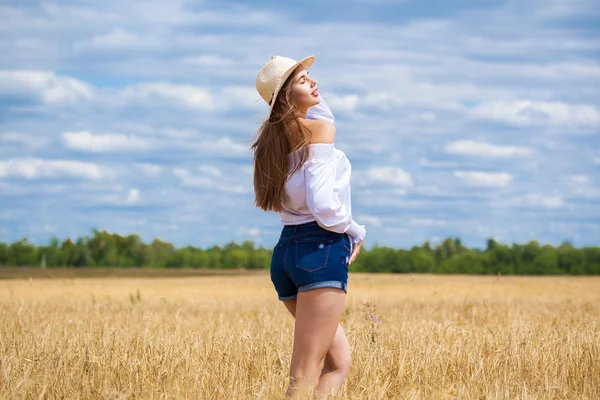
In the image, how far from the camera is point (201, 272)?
2819 centimetres

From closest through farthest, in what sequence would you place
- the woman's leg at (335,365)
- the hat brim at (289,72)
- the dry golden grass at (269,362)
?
the hat brim at (289,72)
the woman's leg at (335,365)
the dry golden grass at (269,362)

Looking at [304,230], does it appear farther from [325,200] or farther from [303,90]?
[303,90]

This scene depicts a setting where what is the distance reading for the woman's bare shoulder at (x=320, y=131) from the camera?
178 inches

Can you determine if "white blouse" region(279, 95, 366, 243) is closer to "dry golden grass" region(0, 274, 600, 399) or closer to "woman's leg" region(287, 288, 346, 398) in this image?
"woman's leg" region(287, 288, 346, 398)

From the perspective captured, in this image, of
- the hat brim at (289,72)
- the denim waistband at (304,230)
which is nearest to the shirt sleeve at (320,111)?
the hat brim at (289,72)

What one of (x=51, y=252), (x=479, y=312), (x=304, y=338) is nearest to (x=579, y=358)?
(x=304, y=338)

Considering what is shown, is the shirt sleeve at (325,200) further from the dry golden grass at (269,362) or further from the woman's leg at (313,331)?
the dry golden grass at (269,362)

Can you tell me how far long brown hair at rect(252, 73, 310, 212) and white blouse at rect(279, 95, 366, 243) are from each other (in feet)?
0.12

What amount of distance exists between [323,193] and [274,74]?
0.80m

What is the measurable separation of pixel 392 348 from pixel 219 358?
161 centimetres

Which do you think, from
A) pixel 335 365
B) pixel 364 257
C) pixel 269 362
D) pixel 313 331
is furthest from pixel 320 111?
pixel 364 257

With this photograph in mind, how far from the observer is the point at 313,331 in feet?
14.8

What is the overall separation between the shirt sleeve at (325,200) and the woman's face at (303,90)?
40 cm

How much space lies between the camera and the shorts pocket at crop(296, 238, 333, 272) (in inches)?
172
